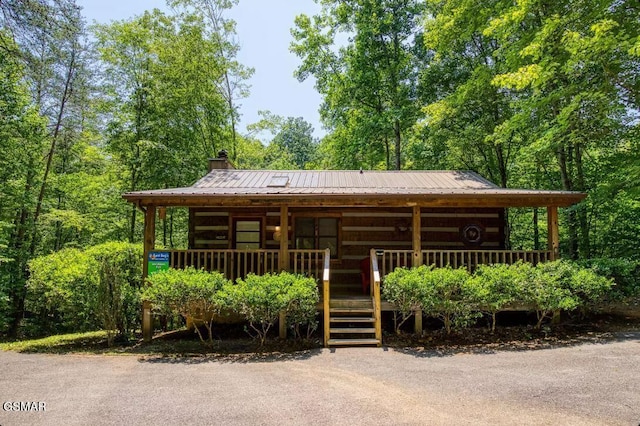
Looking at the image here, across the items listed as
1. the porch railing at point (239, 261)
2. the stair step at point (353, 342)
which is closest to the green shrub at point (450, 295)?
the stair step at point (353, 342)

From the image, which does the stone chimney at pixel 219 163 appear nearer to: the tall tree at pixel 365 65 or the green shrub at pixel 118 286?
the green shrub at pixel 118 286

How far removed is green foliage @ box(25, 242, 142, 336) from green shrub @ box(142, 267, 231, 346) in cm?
117

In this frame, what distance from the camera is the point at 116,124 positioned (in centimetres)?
1467

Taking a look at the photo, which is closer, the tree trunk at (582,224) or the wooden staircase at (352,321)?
the wooden staircase at (352,321)

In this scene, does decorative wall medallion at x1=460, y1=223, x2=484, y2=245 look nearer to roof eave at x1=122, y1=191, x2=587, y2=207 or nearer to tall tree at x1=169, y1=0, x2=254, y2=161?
roof eave at x1=122, y1=191, x2=587, y2=207

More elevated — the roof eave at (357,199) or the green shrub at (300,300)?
the roof eave at (357,199)

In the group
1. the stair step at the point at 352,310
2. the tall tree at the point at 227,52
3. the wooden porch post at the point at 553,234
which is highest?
the tall tree at the point at 227,52

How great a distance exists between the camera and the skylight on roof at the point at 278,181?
1020cm

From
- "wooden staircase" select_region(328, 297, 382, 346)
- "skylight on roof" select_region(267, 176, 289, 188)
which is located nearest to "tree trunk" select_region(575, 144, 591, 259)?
"wooden staircase" select_region(328, 297, 382, 346)

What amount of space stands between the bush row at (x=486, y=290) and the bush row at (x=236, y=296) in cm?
173

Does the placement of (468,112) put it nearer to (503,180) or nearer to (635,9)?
(503,180)

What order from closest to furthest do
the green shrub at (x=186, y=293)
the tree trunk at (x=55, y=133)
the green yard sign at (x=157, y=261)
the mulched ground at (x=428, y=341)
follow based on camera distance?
1. the mulched ground at (x=428, y=341)
2. the green shrub at (x=186, y=293)
3. the green yard sign at (x=157, y=261)
4. the tree trunk at (x=55, y=133)

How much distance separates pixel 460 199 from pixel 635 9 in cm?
604

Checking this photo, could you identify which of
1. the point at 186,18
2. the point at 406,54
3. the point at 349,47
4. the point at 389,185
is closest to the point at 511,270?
the point at 389,185
